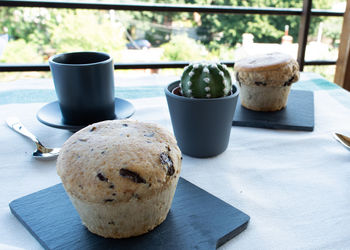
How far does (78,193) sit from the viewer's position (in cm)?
45

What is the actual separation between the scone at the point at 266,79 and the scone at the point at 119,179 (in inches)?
18.1

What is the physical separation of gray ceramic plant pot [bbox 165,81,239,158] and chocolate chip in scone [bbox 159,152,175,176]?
0.21m

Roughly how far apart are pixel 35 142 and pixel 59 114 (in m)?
0.11

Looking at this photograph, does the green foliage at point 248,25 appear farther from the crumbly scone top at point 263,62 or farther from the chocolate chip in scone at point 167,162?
the chocolate chip in scone at point 167,162

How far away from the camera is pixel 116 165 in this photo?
1.49 feet

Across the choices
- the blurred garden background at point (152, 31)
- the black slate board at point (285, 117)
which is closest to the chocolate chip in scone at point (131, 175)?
the black slate board at point (285, 117)

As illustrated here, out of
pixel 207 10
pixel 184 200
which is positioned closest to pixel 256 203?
pixel 184 200

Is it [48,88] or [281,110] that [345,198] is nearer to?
[281,110]

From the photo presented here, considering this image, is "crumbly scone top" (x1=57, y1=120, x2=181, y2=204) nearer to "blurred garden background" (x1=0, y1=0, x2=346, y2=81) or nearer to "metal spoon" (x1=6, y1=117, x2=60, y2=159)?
"metal spoon" (x1=6, y1=117, x2=60, y2=159)

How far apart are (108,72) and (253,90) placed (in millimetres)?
396

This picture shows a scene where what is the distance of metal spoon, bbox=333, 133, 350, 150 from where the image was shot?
28.6 inches

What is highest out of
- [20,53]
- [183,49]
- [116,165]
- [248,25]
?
[248,25]

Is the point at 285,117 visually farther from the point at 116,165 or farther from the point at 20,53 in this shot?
the point at 20,53

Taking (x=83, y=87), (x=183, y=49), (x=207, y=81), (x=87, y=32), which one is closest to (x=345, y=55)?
(x=207, y=81)
